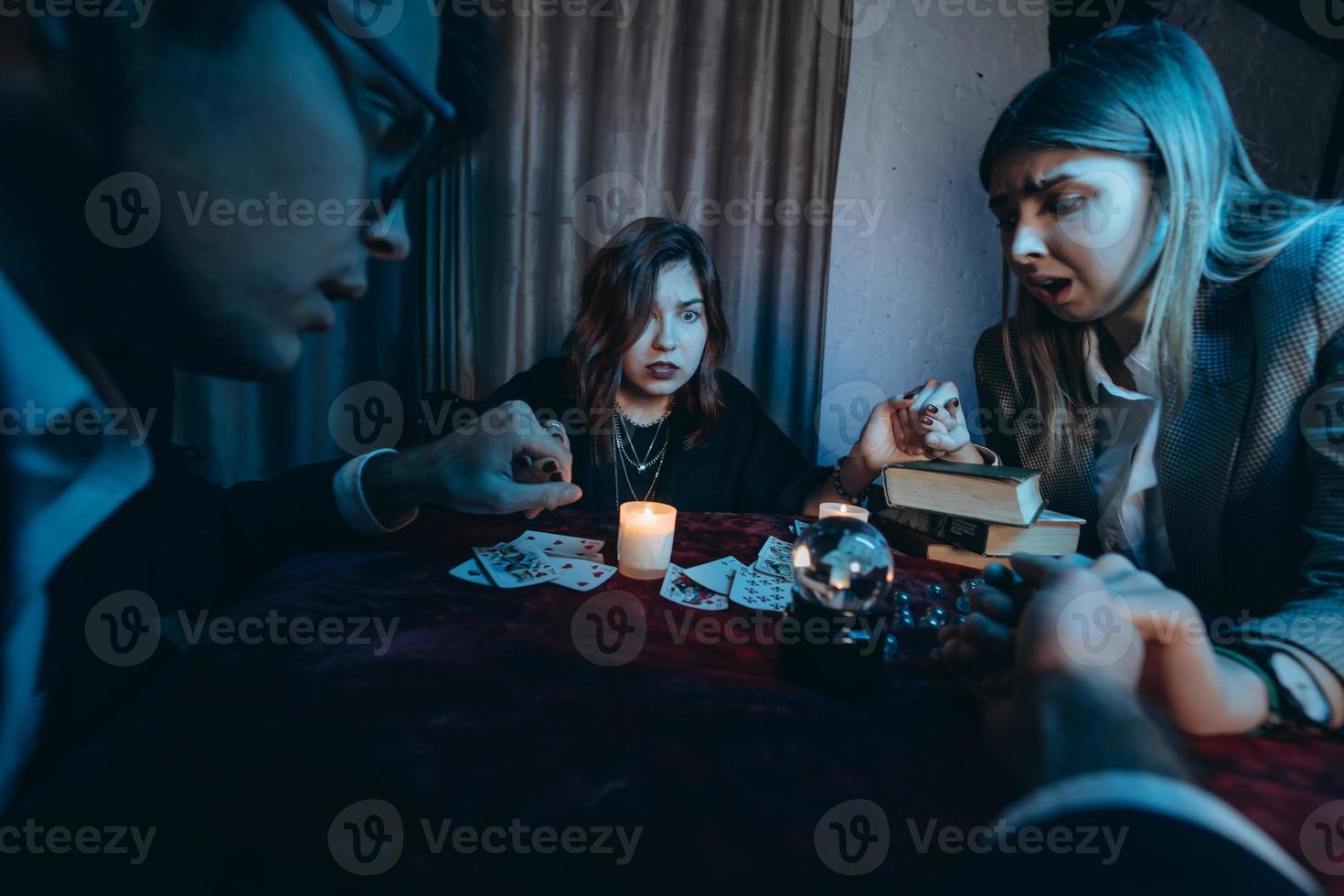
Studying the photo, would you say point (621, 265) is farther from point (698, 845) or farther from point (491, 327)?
point (698, 845)

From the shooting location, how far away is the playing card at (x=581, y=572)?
2.87ft

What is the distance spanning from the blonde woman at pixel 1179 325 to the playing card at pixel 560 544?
772 millimetres

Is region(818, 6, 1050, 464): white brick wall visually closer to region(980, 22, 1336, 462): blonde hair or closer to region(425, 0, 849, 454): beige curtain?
region(425, 0, 849, 454): beige curtain

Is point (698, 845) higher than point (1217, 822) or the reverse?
the reverse

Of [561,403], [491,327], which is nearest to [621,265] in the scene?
[561,403]

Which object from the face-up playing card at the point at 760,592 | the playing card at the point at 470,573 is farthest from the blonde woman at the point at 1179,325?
the playing card at the point at 470,573

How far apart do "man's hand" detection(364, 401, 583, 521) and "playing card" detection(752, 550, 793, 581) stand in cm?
33

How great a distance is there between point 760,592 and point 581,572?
0.89 ft

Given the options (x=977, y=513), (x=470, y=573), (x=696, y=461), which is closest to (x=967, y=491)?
(x=977, y=513)

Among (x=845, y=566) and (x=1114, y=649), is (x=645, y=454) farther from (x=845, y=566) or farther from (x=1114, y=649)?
(x=1114, y=649)

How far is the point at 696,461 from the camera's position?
186 cm

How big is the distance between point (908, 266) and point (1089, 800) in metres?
2.37

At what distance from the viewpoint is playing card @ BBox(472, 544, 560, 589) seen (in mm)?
860

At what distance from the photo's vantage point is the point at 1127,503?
3.95 ft
